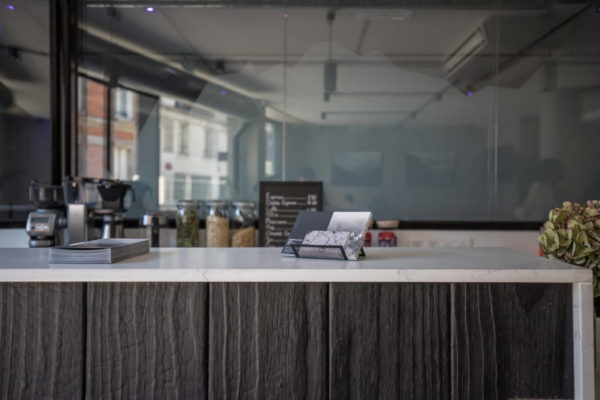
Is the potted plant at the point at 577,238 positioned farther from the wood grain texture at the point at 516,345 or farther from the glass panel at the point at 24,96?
the glass panel at the point at 24,96

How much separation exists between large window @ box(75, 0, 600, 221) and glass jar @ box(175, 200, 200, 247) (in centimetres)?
23

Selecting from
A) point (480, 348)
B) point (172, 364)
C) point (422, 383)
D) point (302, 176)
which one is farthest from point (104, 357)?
point (302, 176)

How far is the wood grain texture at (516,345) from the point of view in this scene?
1.12m

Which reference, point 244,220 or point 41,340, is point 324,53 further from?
point 41,340

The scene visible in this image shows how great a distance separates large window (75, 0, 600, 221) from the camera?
275cm

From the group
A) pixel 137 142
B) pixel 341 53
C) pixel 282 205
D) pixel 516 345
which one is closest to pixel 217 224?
pixel 282 205

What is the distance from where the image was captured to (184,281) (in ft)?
3.68

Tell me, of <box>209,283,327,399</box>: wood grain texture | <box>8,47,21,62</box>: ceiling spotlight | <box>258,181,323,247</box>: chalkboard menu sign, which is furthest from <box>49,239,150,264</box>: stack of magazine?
<box>8,47,21,62</box>: ceiling spotlight

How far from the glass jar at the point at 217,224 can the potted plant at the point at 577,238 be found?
5.35ft

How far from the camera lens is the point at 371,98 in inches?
110

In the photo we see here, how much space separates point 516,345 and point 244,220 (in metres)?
1.75

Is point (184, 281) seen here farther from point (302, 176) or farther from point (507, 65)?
point (507, 65)

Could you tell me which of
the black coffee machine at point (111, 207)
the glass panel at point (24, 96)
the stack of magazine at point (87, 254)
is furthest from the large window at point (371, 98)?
the stack of magazine at point (87, 254)

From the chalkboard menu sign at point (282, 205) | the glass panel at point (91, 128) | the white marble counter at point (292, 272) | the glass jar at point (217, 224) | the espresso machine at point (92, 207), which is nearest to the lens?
the white marble counter at point (292, 272)
